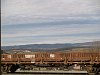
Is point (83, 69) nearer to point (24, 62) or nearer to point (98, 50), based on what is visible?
point (98, 50)

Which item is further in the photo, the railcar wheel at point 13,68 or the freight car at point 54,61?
the railcar wheel at point 13,68

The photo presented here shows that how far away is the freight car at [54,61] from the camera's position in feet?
24.7

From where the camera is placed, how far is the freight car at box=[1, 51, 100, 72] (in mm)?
7534

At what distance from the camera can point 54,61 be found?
7926mm

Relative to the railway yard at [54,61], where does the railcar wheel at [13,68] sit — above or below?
below

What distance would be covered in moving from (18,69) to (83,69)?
9.45 feet

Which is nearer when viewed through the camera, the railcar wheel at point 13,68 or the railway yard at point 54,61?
the railway yard at point 54,61

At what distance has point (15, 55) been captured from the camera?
27.7 ft

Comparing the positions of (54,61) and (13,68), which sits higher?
(54,61)

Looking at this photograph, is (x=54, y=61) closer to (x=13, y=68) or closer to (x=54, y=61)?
(x=54, y=61)

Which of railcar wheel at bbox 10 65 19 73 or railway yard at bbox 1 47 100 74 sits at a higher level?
railway yard at bbox 1 47 100 74

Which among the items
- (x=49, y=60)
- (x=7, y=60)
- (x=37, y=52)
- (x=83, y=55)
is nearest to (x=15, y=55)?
(x=7, y=60)

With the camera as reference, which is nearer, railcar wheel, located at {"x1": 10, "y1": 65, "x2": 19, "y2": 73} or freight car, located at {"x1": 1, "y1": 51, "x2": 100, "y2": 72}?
freight car, located at {"x1": 1, "y1": 51, "x2": 100, "y2": 72}

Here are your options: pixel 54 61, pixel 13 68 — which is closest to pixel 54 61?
pixel 54 61
